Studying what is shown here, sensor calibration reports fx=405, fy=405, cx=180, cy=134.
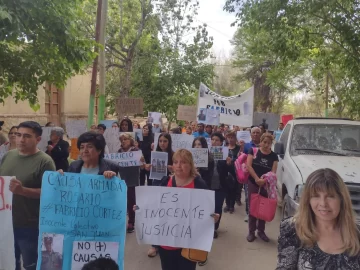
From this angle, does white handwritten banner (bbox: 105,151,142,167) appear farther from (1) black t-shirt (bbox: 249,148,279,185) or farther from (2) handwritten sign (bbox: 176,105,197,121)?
(2) handwritten sign (bbox: 176,105,197,121)

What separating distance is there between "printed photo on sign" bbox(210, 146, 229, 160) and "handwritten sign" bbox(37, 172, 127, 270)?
11.7 ft

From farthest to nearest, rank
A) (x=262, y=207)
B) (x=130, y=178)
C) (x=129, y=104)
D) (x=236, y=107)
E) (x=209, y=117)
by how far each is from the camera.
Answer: (x=129, y=104), (x=209, y=117), (x=236, y=107), (x=130, y=178), (x=262, y=207)

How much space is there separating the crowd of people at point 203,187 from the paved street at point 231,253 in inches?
6.5

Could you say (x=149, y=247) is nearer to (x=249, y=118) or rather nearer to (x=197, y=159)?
(x=197, y=159)

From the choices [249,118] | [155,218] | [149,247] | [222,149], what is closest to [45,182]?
[155,218]

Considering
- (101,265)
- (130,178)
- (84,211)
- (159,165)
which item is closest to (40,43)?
(130,178)

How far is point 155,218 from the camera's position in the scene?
3.64 metres

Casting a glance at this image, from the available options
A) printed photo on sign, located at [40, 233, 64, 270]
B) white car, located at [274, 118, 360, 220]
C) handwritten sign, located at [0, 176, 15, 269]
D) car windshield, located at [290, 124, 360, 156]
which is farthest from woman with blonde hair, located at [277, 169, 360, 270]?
car windshield, located at [290, 124, 360, 156]

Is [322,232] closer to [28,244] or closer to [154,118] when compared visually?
[28,244]

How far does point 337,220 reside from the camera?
85.4 inches

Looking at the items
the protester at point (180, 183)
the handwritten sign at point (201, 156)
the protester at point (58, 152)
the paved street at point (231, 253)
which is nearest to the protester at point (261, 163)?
the handwritten sign at point (201, 156)

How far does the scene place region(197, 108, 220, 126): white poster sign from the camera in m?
11.0

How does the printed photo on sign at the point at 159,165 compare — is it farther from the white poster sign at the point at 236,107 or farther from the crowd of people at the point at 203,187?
the white poster sign at the point at 236,107

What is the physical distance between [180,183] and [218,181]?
2.64 metres
